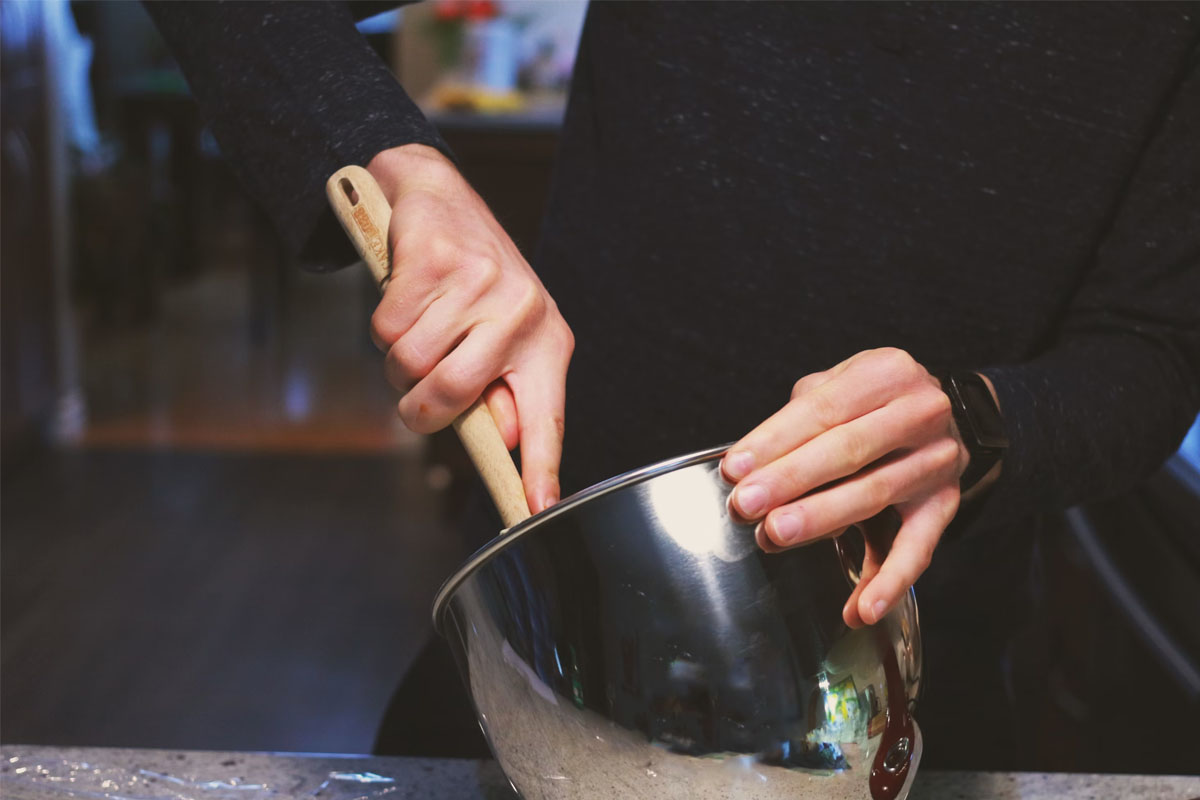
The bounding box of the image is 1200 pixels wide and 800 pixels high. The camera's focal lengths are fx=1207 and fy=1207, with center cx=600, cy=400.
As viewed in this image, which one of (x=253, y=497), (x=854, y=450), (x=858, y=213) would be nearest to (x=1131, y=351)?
(x=858, y=213)

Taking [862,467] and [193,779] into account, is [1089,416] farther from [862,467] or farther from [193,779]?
[193,779]

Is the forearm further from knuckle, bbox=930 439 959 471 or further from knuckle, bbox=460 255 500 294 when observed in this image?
knuckle, bbox=460 255 500 294

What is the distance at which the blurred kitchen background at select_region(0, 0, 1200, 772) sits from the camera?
73.1 inches

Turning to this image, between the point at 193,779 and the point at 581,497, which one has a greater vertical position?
the point at 581,497

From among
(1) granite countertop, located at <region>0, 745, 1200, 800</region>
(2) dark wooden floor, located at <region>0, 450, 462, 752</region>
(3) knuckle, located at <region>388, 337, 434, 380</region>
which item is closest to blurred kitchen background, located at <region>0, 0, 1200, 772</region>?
(2) dark wooden floor, located at <region>0, 450, 462, 752</region>

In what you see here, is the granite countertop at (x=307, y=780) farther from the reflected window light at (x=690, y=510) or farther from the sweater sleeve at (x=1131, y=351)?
the reflected window light at (x=690, y=510)

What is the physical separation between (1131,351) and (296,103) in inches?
17.9

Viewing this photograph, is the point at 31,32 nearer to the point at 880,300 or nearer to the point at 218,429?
the point at 218,429

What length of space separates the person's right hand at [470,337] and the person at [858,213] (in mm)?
15

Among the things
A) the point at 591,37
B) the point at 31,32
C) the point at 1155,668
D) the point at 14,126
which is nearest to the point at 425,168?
the point at 591,37

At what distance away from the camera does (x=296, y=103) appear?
0.61 m

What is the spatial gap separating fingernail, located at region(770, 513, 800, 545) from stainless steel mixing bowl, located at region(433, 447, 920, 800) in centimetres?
1

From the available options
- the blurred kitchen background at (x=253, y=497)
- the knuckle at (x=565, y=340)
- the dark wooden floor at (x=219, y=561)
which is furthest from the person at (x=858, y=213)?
the dark wooden floor at (x=219, y=561)

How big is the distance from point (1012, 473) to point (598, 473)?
0.96ft
